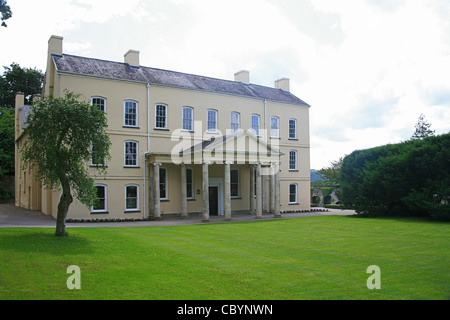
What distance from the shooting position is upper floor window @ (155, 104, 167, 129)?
3057 centimetres

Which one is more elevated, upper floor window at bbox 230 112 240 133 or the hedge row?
upper floor window at bbox 230 112 240 133

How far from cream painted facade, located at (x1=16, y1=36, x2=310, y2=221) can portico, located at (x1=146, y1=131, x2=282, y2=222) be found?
73 millimetres

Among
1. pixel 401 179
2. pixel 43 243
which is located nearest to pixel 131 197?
pixel 43 243

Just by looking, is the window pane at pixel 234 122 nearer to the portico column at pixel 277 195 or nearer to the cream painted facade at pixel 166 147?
the cream painted facade at pixel 166 147

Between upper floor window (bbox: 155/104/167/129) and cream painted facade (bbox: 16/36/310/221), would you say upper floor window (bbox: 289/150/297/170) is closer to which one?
cream painted facade (bbox: 16/36/310/221)

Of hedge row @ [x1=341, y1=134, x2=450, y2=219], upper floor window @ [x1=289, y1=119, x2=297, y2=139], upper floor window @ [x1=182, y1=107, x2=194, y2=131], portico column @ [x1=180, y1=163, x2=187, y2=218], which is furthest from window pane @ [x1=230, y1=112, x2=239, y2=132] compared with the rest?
hedge row @ [x1=341, y1=134, x2=450, y2=219]

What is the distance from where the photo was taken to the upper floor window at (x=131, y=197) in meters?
28.8

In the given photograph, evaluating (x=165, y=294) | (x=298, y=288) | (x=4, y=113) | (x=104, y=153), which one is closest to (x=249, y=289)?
(x=298, y=288)

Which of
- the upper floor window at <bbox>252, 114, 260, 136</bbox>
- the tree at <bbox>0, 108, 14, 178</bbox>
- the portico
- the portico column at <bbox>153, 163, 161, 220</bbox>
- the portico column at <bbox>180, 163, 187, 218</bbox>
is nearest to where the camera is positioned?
the portico

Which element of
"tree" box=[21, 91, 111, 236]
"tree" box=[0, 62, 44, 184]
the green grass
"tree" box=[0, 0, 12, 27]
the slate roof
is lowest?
the green grass

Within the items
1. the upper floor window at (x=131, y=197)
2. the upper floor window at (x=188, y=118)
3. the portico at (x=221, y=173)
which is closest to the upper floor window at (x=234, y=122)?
the portico at (x=221, y=173)

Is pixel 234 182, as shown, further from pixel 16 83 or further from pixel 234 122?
pixel 16 83

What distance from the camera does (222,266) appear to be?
34.9 ft

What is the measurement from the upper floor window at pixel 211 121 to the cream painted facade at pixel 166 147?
9cm
